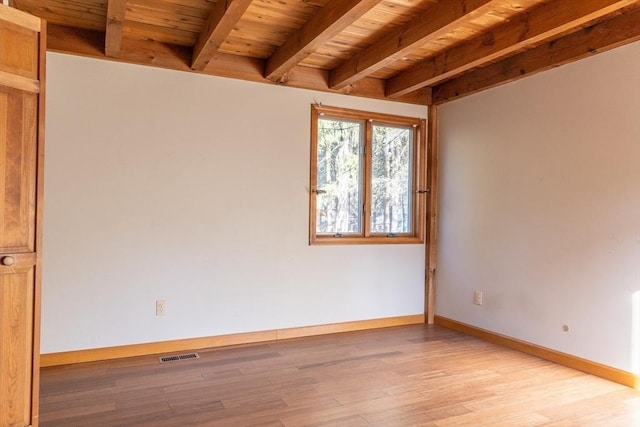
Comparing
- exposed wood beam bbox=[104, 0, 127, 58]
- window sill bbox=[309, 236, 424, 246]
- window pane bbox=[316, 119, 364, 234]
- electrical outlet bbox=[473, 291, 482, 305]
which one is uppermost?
exposed wood beam bbox=[104, 0, 127, 58]

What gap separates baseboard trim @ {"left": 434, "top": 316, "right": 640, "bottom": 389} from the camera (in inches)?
114

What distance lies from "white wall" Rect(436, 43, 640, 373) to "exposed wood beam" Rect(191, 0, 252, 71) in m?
2.51

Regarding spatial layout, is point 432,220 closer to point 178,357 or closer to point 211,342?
point 211,342

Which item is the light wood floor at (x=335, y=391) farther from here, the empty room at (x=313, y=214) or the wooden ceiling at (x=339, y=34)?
the wooden ceiling at (x=339, y=34)

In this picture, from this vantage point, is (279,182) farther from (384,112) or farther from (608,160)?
(608,160)

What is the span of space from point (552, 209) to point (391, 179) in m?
1.57

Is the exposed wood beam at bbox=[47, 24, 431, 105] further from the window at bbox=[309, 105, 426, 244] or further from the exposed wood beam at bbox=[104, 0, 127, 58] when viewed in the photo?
the window at bbox=[309, 105, 426, 244]

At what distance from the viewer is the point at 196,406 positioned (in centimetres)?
246

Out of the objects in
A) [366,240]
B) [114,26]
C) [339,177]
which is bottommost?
[366,240]

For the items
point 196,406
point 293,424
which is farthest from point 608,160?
point 196,406

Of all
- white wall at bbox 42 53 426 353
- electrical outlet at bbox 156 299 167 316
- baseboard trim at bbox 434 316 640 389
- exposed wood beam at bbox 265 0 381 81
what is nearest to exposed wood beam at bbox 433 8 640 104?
white wall at bbox 42 53 426 353

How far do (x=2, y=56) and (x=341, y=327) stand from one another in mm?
3268

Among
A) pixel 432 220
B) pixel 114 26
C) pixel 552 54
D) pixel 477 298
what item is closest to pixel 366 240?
pixel 432 220

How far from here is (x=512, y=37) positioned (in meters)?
2.93
